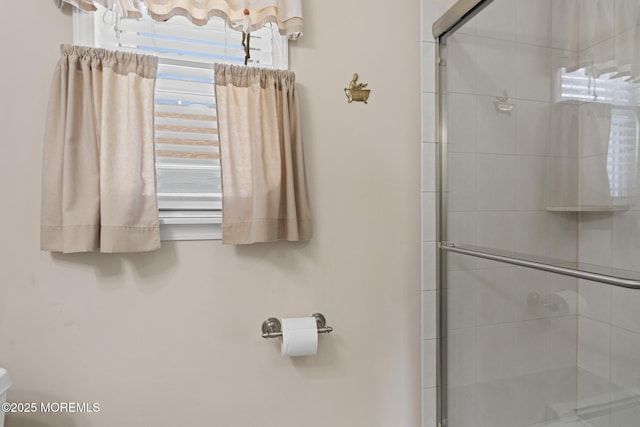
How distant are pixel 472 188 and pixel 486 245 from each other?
0.21m

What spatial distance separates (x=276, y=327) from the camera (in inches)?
47.3

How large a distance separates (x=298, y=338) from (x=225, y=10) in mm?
1100

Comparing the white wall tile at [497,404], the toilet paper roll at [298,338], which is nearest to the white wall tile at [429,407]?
the white wall tile at [497,404]

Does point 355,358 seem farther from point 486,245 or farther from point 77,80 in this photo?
point 77,80

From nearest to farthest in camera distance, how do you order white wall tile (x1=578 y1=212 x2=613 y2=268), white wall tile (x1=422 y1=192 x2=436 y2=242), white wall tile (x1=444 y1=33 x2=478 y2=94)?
white wall tile (x1=578 y1=212 x2=613 y2=268) < white wall tile (x1=444 y1=33 x2=478 y2=94) < white wall tile (x1=422 y1=192 x2=436 y2=242)

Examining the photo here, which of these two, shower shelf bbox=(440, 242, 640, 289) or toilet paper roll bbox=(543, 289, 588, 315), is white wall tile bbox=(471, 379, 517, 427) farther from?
shower shelf bbox=(440, 242, 640, 289)

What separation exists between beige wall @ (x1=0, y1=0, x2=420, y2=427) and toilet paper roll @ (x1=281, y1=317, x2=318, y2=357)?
9cm

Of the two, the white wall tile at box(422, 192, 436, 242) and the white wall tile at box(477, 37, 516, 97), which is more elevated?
the white wall tile at box(477, 37, 516, 97)

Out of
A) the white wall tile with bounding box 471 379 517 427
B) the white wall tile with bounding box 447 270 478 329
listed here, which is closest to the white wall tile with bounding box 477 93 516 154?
the white wall tile with bounding box 447 270 478 329

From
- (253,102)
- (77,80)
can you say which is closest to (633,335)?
(253,102)

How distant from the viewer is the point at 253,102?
3.73ft

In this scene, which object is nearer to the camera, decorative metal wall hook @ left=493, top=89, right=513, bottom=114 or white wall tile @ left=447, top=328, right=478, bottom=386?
decorative metal wall hook @ left=493, top=89, right=513, bottom=114

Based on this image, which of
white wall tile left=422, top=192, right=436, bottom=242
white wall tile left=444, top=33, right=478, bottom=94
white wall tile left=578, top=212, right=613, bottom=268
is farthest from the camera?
white wall tile left=422, top=192, right=436, bottom=242

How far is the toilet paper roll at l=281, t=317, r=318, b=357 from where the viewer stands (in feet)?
3.73
